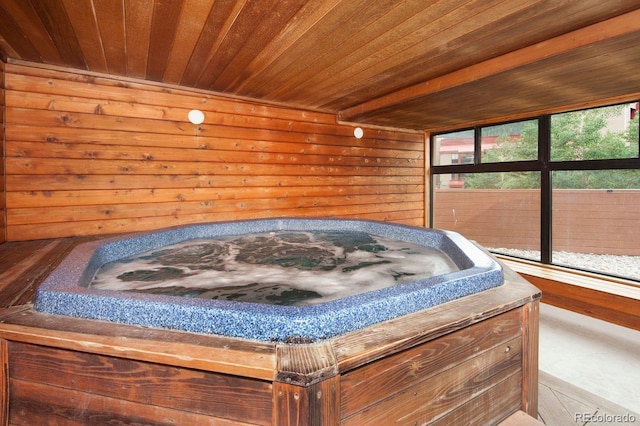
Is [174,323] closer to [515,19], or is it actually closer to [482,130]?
[515,19]

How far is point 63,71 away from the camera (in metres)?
2.88

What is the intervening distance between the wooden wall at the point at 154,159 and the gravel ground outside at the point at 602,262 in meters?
2.57

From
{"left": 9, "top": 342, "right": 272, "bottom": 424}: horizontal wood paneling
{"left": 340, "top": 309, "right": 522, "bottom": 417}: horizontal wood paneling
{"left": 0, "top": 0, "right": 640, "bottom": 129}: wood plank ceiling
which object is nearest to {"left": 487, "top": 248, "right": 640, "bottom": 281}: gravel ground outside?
{"left": 0, "top": 0, "right": 640, "bottom": 129}: wood plank ceiling

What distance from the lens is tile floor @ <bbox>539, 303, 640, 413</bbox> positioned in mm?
2145

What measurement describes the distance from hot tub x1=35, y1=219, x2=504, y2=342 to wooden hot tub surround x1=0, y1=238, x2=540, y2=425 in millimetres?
41

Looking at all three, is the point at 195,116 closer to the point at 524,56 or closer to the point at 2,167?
the point at 2,167

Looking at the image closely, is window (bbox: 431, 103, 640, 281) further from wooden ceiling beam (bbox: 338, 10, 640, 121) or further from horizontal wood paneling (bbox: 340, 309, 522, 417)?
horizontal wood paneling (bbox: 340, 309, 522, 417)

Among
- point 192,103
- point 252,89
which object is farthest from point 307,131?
point 192,103

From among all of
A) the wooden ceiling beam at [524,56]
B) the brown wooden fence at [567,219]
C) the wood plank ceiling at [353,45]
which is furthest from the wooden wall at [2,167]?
the brown wooden fence at [567,219]

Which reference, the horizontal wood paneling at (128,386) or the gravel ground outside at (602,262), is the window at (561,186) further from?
the horizontal wood paneling at (128,386)

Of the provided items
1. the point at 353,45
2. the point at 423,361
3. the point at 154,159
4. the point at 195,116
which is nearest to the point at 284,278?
the point at 423,361

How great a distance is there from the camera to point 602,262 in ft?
12.2

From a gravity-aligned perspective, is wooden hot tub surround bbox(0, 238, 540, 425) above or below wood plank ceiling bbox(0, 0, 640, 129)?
below

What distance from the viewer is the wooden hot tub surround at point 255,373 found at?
0.77 m
